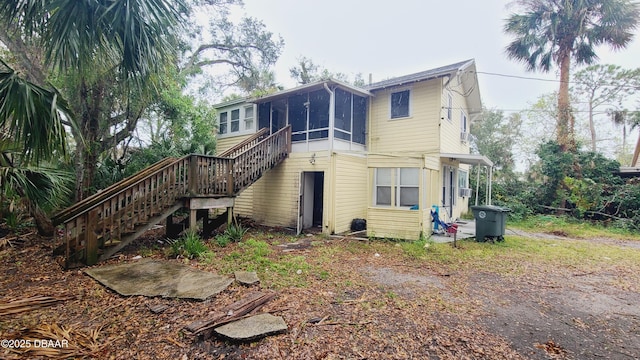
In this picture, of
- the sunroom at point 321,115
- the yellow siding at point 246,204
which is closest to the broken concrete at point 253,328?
the sunroom at point 321,115

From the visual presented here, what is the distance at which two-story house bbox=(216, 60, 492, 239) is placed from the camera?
8.93 m

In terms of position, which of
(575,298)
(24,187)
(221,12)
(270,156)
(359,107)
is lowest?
(575,298)

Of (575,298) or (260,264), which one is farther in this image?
(260,264)

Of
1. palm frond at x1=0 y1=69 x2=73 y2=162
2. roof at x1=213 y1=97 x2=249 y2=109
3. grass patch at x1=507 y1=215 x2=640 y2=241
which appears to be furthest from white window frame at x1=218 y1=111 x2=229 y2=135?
grass patch at x1=507 y1=215 x2=640 y2=241

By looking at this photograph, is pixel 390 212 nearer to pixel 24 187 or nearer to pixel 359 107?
pixel 359 107

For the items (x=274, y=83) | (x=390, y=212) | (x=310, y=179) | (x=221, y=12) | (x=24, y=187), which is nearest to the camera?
(x=24, y=187)

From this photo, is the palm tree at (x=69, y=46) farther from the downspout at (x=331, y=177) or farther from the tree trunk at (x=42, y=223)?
the downspout at (x=331, y=177)

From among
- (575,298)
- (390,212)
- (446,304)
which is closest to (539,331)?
(446,304)

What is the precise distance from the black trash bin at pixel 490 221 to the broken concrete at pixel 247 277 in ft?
23.1

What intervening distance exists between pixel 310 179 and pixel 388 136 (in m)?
3.50

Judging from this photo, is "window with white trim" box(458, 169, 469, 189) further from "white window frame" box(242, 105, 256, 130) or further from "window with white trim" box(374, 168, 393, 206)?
"white window frame" box(242, 105, 256, 130)

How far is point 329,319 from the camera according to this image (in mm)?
3523

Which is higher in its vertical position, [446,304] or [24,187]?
[24,187]

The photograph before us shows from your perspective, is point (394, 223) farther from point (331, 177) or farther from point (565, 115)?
point (565, 115)
